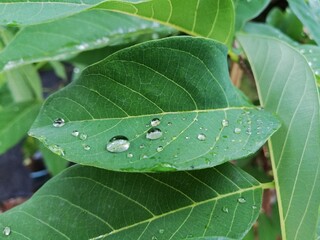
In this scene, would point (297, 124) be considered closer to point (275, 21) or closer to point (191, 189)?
point (191, 189)

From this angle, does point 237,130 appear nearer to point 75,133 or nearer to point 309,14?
point 75,133

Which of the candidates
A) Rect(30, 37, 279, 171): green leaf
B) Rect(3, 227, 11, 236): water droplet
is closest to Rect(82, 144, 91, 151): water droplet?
Rect(30, 37, 279, 171): green leaf

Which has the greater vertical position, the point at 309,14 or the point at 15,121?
the point at 309,14

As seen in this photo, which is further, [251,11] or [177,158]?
[251,11]

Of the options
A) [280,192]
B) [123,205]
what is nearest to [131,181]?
[123,205]

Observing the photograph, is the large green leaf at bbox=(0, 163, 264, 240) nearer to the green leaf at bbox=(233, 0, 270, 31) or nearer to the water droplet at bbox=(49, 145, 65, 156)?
the water droplet at bbox=(49, 145, 65, 156)

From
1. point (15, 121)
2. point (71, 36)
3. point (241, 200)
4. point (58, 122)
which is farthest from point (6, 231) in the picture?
point (15, 121)
